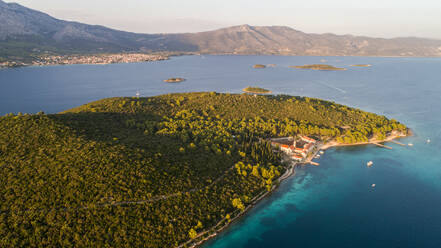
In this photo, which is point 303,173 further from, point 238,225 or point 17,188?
point 17,188

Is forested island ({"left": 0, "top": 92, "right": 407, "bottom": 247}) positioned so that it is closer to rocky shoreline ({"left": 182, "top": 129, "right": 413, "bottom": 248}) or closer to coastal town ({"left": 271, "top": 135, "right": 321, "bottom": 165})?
rocky shoreline ({"left": 182, "top": 129, "right": 413, "bottom": 248})

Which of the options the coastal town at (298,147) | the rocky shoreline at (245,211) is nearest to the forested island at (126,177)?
the rocky shoreline at (245,211)

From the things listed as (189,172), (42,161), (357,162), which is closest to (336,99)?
(357,162)

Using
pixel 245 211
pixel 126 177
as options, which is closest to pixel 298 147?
pixel 245 211

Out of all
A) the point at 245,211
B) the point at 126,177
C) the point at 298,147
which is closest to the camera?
the point at 126,177

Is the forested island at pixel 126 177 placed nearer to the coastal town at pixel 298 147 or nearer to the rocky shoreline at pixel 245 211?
the rocky shoreline at pixel 245 211

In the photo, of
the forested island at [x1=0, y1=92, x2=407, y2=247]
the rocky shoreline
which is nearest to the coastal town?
the rocky shoreline

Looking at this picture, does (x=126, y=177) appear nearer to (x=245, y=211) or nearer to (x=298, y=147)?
(x=245, y=211)

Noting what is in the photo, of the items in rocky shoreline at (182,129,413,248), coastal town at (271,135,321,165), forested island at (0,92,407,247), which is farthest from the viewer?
coastal town at (271,135,321,165)
